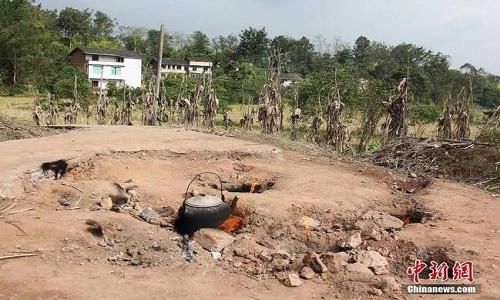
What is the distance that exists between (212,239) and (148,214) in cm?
94

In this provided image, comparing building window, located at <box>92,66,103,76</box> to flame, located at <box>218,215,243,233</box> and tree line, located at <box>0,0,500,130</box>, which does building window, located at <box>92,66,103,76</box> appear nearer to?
tree line, located at <box>0,0,500,130</box>

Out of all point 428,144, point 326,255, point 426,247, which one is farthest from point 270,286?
point 428,144

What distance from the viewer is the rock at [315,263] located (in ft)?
13.0

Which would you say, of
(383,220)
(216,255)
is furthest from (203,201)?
(383,220)

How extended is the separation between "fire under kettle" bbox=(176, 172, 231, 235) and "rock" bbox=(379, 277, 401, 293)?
5.76 ft

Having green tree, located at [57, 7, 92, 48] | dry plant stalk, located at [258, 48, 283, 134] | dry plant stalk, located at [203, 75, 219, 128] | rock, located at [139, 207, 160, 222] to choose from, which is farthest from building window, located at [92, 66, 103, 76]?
rock, located at [139, 207, 160, 222]

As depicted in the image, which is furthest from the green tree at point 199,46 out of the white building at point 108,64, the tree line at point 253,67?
the white building at point 108,64

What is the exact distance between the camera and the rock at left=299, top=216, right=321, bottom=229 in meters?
5.15

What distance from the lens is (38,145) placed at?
6730mm

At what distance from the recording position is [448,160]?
8.26 meters

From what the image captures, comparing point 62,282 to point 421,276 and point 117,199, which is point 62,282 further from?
point 421,276

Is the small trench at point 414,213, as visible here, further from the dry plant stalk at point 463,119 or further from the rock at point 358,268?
the dry plant stalk at point 463,119

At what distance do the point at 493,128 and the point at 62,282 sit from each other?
8.27 meters

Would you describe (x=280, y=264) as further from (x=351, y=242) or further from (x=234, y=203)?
(x=234, y=203)
